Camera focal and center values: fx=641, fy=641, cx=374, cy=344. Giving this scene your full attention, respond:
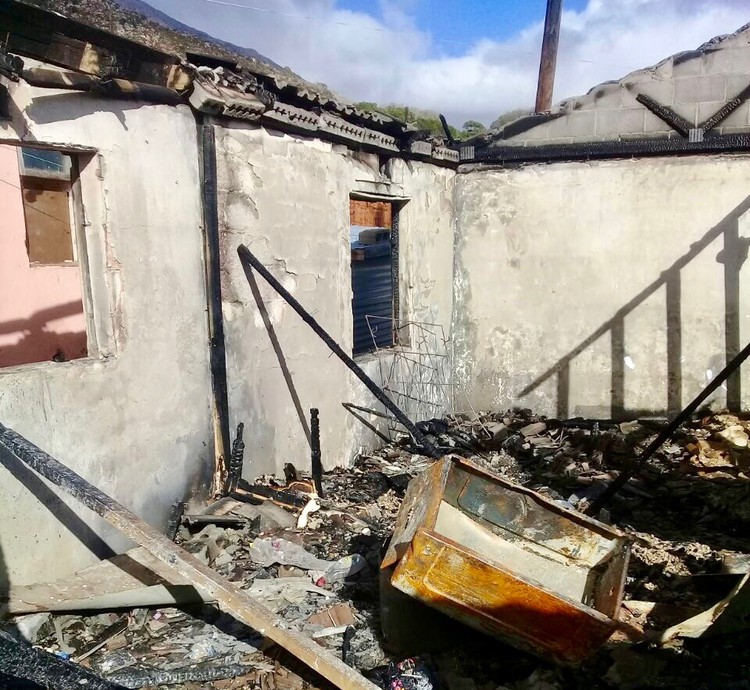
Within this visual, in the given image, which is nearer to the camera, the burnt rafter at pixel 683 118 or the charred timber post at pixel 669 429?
the charred timber post at pixel 669 429

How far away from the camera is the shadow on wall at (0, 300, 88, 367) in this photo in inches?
263

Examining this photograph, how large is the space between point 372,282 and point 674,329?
4.02 m

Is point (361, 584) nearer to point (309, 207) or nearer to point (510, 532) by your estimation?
point (510, 532)

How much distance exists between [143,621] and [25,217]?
198 inches

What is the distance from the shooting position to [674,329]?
27.5 ft

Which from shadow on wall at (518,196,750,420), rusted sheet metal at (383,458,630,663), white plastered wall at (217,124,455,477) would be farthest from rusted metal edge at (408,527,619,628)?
shadow on wall at (518,196,750,420)

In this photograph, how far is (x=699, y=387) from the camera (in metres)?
8.34

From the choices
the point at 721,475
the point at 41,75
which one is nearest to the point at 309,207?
the point at 41,75

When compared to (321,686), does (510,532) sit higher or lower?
higher

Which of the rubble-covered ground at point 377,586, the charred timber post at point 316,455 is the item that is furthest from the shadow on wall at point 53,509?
the charred timber post at point 316,455

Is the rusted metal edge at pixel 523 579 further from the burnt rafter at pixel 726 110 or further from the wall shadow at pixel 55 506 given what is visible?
the burnt rafter at pixel 726 110

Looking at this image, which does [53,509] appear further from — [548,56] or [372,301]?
[548,56]

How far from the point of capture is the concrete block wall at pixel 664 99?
791cm

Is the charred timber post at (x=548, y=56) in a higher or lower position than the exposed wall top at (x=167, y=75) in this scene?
higher
